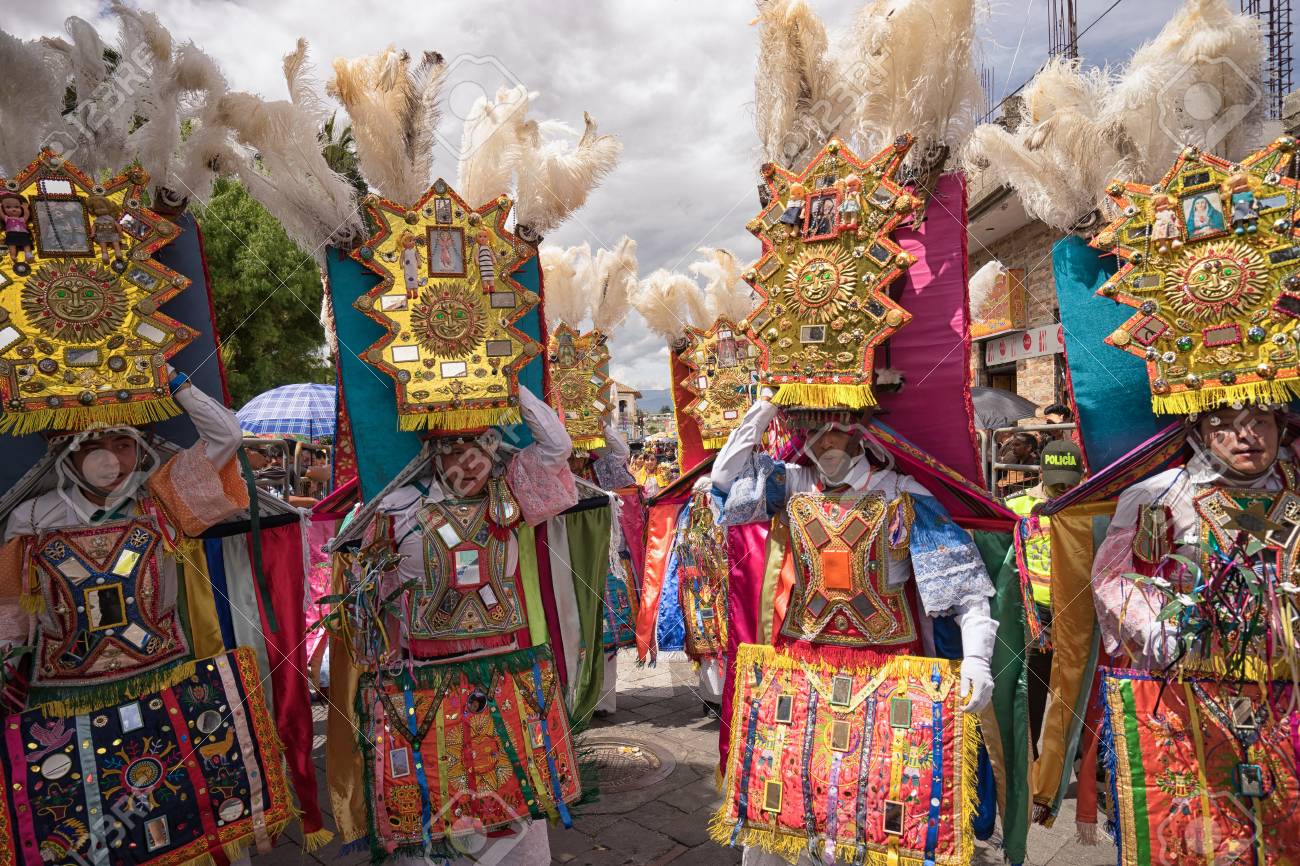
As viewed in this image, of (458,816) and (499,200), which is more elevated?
(499,200)

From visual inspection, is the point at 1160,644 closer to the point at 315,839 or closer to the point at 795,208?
the point at 795,208

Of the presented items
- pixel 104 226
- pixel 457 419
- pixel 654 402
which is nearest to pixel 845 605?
pixel 457 419

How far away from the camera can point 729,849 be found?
3.59 meters

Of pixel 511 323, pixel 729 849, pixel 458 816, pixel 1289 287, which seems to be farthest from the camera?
pixel 729 849

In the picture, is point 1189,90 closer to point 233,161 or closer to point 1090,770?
point 1090,770

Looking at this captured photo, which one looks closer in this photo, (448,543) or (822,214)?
(822,214)

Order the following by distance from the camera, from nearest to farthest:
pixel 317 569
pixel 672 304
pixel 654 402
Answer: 1. pixel 317 569
2. pixel 672 304
3. pixel 654 402

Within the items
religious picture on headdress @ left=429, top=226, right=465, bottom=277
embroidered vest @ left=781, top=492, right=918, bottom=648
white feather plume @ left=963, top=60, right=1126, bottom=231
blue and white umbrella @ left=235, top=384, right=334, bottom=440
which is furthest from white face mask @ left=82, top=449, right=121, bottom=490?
blue and white umbrella @ left=235, top=384, right=334, bottom=440

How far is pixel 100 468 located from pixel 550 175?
215 centimetres

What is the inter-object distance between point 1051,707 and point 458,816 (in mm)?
2391

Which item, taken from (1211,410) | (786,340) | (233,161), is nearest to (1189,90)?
(1211,410)

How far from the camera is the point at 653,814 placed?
12.9 feet

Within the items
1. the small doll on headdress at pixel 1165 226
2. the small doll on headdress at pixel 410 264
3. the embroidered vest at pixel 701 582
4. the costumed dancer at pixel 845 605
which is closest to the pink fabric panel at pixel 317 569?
the small doll on headdress at pixel 410 264

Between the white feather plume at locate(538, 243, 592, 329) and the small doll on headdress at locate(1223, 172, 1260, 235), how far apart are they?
5.20 meters
